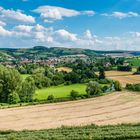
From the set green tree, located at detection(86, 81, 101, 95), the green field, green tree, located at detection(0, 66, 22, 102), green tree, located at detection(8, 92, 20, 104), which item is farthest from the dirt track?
green tree, located at detection(0, 66, 22, 102)

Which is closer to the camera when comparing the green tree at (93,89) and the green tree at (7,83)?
the green tree at (7,83)

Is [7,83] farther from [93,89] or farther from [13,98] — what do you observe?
[93,89]

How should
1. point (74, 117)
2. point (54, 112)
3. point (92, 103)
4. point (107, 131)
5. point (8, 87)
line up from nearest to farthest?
point (107, 131), point (74, 117), point (54, 112), point (92, 103), point (8, 87)

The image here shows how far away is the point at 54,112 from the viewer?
73000 mm

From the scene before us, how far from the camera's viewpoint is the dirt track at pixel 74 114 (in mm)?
60531

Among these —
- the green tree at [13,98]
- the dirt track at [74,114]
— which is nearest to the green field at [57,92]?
the green tree at [13,98]

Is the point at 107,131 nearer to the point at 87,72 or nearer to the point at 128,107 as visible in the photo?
the point at 128,107

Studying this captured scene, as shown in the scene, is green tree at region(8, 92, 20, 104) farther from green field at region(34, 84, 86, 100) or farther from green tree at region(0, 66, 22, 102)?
green field at region(34, 84, 86, 100)

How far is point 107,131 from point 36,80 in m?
86.7

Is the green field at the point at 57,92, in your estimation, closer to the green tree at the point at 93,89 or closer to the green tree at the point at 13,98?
the green tree at the point at 93,89

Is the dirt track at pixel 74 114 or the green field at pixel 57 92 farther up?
the dirt track at pixel 74 114

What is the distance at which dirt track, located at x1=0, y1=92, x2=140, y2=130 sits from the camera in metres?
60.5

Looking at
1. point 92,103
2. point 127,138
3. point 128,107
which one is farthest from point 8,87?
point 127,138

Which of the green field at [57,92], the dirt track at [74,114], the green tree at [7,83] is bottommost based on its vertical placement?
the green field at [57,92]
